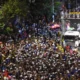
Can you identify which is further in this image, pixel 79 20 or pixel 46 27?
pixel 79 20

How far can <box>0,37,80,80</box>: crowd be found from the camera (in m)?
24.1

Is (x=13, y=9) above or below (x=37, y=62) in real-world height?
above

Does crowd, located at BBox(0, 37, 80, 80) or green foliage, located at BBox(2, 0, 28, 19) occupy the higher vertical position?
green foliage, located at BBox(2, 0, 28, 19)

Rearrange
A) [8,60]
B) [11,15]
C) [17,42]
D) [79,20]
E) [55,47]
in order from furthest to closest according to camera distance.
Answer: [79,20]
[11,15]
[17,42]
[55,47]
[8,60]

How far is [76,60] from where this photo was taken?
26.2 metres

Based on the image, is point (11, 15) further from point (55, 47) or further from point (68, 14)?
point (68, 14)

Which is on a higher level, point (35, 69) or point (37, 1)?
point (37, 1)

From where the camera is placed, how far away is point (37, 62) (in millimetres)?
25344

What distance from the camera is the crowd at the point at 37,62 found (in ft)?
79.2

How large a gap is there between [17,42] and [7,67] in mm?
5380

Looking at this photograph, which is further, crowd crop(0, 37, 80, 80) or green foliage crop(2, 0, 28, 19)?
green foliage crop(2, 0, 28, 19)

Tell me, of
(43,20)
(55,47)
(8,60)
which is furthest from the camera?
(43,20)

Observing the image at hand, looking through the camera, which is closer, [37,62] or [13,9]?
[37,62]

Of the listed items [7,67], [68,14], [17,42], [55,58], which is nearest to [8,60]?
[7,67]
